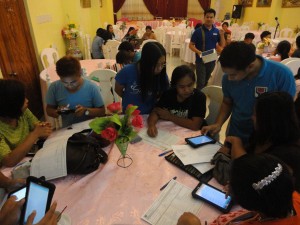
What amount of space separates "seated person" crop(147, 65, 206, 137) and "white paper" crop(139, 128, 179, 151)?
0.05 metres

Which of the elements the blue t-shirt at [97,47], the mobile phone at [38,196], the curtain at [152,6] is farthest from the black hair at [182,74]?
the curtain at [152,6]

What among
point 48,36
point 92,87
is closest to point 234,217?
point 92,87

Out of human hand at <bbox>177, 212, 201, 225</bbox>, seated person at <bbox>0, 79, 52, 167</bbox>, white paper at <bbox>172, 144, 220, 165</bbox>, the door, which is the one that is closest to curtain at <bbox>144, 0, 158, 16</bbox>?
the door

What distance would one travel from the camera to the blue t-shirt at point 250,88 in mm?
1385

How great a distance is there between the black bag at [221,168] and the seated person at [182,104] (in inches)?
17.5

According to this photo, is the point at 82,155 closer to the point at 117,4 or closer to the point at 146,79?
the point at 146,79

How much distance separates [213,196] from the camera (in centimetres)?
101

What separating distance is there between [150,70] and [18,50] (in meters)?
2.21

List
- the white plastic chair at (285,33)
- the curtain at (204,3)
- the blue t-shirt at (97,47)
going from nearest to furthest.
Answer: the blue t-shirt at (97,47) → the white plastic chair at (285,33) → the curtain at (204,3)

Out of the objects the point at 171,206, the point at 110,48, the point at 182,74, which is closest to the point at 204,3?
the point at 110,48

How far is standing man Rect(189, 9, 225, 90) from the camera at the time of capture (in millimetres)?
3402

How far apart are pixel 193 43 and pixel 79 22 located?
110 inches

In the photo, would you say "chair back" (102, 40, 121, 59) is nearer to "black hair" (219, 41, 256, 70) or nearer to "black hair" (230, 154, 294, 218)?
"black hair" (219, 41, 256, 70)

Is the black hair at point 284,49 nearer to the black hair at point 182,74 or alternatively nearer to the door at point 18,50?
the black hair at point 182,74
